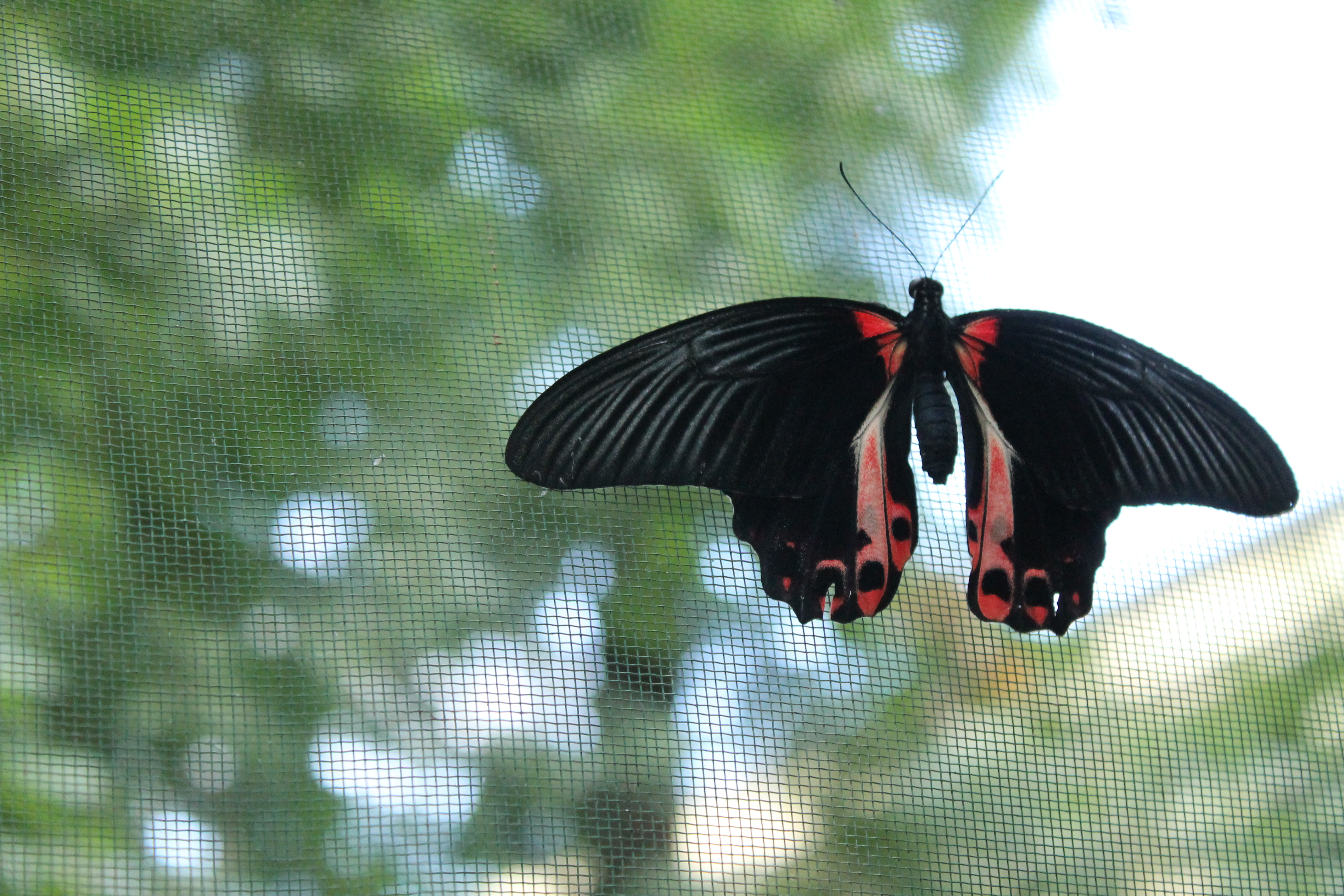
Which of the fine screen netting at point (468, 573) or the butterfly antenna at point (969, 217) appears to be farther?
the butterfly antenna at point (969, 217)

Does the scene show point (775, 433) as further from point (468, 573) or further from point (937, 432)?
point (468, 573)

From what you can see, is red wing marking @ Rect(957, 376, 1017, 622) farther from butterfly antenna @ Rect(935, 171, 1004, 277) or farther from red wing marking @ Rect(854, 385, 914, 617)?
butterfly antenna @ Rect(935, 171, 1004, 277)

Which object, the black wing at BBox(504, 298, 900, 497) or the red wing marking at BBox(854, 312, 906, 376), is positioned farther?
the red wing marking at BBox(854, 312, 906, 376)

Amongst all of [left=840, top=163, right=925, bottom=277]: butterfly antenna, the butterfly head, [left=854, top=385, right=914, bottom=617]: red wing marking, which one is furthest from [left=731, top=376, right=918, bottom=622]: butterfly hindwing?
[left=840, top=163, right=925, bottom=277]: butterfly antenna

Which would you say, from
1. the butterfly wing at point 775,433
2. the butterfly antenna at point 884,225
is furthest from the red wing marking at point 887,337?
the butterfly antenna at point 884,225

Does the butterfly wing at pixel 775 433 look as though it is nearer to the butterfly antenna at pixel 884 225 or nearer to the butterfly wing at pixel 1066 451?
the butterfly wing at pixel 1066 451

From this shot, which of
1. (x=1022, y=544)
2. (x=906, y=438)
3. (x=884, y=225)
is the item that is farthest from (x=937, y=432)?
(x=884, y=225)
